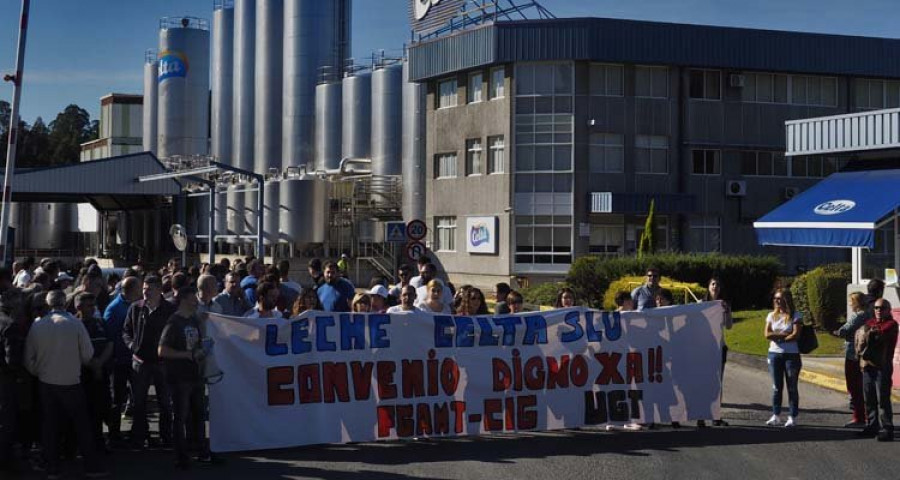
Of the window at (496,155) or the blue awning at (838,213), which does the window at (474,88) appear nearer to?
the window at (496,155)

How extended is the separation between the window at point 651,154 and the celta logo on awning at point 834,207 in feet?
68.8

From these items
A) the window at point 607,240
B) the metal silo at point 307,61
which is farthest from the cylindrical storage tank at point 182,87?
the window at point 607,240

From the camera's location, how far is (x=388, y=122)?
5422cm

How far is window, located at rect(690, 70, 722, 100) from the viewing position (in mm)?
44375

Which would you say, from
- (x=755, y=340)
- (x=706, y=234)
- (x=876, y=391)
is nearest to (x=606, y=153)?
(x=706, y=234)

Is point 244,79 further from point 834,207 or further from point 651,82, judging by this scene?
point 834,207

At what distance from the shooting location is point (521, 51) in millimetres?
42969

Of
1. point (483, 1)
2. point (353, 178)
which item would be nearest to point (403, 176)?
point (353, 178)

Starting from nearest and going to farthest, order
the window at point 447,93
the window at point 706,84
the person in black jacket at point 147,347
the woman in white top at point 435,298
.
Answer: the person in black jacket at point 147,347 → the woman in white top at point 435,298 → the window at point 706,84 → the window at point 447,93

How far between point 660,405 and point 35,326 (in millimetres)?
6699

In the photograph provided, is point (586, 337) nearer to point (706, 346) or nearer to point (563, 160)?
point (706, 346)

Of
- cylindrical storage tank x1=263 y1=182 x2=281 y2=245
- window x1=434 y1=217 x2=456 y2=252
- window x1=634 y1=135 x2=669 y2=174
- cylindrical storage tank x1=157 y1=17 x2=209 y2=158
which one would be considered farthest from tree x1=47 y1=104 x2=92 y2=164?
window x1=634 y1=135 x2=669 y2=174

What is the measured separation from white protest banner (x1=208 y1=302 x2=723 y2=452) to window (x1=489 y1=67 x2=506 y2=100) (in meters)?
31.6

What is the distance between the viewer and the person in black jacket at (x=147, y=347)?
10.8 m
